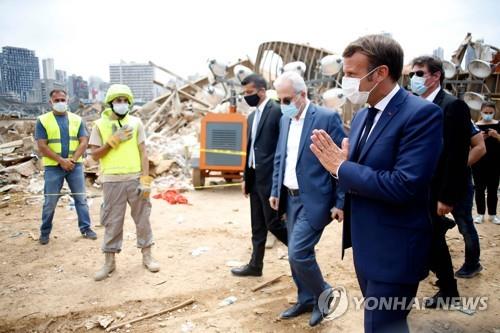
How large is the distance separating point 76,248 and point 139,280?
4.84 ft

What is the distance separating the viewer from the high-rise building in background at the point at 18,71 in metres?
6.59

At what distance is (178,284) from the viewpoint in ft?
12.3

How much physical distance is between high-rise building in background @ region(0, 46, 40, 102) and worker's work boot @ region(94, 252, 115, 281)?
468 cm

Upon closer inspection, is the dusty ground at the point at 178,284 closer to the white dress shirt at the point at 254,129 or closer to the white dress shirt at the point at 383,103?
the white dress shirt at the point at 254,129

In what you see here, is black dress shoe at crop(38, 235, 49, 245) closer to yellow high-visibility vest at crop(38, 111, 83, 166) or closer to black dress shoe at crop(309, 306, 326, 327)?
yellow high-visibility vest at crop(38, 111, 83, 166)

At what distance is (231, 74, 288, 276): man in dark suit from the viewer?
3.61 m

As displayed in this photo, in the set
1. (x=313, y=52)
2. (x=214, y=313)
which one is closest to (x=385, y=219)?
(x=214, y=313)

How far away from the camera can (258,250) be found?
387cm

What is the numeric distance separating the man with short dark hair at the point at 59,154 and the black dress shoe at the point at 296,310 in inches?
129

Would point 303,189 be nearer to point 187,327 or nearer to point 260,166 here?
point 260,166

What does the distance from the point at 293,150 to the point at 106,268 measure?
2512mm

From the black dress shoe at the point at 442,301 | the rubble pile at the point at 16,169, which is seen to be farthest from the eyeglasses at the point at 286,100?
the rubble pile at the point at 16,169

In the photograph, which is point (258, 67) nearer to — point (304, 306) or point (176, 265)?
point (176, 265)

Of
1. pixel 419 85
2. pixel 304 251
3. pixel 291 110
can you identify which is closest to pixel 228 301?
pixel 304 251
